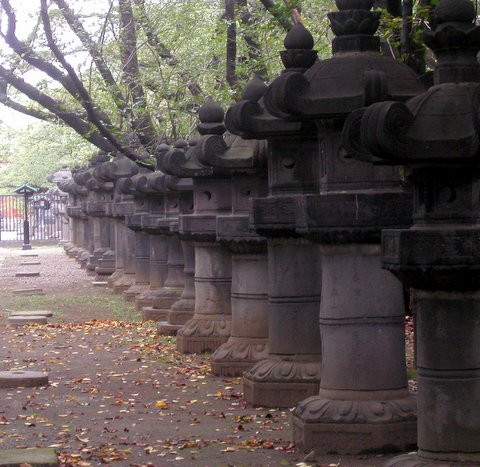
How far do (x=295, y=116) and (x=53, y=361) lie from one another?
714cm

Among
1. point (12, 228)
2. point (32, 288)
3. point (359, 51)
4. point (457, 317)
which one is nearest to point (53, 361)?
point (359, 51)

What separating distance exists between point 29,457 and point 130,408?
8.79 ft

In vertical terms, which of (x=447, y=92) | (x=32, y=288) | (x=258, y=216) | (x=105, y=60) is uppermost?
(x=105, y=60)

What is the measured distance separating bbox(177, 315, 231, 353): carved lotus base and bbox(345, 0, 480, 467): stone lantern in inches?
313

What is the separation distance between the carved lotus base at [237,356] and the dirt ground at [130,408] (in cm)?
15

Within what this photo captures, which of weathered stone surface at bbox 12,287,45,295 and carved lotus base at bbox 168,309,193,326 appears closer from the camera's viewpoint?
carved lotus base at bbox 168,309,193,326

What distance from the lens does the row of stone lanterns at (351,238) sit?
6.56m

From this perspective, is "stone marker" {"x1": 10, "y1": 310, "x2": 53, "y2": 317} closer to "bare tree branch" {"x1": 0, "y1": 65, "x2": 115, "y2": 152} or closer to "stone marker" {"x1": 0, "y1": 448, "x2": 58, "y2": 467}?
"bare tree branch" {"x1": 0, "y1": 65, "x2": 115, "y2": 152}

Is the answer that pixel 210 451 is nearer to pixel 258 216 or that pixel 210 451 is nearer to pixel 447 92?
pixel 258 216

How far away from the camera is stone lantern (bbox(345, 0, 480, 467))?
6441 millimetres

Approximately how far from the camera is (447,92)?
659 cm

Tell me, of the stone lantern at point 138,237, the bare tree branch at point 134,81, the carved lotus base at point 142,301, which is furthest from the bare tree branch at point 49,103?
the carved lotus base at point 142,301

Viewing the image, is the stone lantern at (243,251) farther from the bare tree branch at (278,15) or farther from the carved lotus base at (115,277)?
the carved lotus base at (115,277)

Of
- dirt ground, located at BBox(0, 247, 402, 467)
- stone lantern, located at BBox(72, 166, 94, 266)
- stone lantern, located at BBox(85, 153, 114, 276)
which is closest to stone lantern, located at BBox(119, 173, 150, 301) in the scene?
dirt ground, located at BBox(0, 247, 402, 467)
